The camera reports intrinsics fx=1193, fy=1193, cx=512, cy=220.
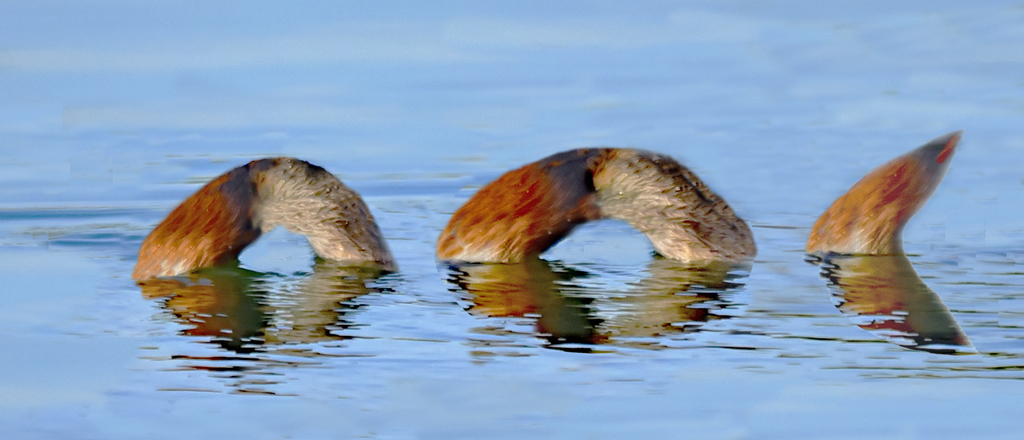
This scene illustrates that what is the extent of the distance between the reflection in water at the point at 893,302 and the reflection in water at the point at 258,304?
2.34 m

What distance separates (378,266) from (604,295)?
4.56ft

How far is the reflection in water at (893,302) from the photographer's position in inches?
195

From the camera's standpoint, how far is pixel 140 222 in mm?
8133

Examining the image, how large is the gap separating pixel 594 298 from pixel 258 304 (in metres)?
1.65

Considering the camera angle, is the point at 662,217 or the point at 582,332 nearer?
the point at 582,332

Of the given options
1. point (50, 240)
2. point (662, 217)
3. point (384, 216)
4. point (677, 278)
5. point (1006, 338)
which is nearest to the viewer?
point (1006, 338)

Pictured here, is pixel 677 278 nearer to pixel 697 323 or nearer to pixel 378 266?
pixel 697 323

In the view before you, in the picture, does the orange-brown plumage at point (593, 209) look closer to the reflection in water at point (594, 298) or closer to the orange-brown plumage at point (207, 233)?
the reflection in water at point (594, 298)

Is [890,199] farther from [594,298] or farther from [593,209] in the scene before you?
[594,298]

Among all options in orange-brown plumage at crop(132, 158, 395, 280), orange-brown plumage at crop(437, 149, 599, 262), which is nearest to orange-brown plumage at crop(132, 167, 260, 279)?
orange-brown plumage at crop(132, 158, 395, 280)

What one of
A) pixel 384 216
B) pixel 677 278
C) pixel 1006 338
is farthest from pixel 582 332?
pixel 384 216

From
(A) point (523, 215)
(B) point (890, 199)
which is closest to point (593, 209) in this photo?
(A) point (523, 215)

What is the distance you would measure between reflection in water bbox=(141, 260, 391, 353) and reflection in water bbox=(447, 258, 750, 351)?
624mm

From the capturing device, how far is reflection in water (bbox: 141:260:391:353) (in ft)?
16.9
